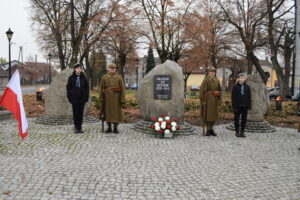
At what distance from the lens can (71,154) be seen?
240 inches

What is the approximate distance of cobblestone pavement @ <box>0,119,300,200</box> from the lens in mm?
4156

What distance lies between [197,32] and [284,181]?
17.8m

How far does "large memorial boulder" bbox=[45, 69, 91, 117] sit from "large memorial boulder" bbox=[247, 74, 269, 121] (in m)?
6.45

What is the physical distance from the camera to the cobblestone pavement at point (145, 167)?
416 cm

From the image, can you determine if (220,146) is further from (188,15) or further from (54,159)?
(188,15)

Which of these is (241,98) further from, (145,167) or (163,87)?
(145,167)

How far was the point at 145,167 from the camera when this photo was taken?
5.30 m

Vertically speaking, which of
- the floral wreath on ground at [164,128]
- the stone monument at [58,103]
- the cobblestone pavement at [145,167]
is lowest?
the cobblestone pavement at [145,167]

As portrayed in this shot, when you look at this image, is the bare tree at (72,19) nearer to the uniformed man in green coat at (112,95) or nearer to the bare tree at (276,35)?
the bare tree at (276,35)

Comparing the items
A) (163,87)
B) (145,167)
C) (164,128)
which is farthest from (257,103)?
(145,167)

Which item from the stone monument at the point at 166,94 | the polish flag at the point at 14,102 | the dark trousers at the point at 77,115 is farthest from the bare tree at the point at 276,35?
the polish flag at the point at 14,102

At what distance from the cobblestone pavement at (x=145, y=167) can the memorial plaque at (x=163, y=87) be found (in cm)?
140

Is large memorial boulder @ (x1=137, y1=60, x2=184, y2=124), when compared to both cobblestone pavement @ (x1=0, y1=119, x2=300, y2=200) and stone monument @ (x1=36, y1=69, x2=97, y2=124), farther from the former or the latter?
stone monument @ (x1=36, y1=69, x2=97, y2=124)

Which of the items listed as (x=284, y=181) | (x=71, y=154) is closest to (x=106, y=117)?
(x=71, y=154)
